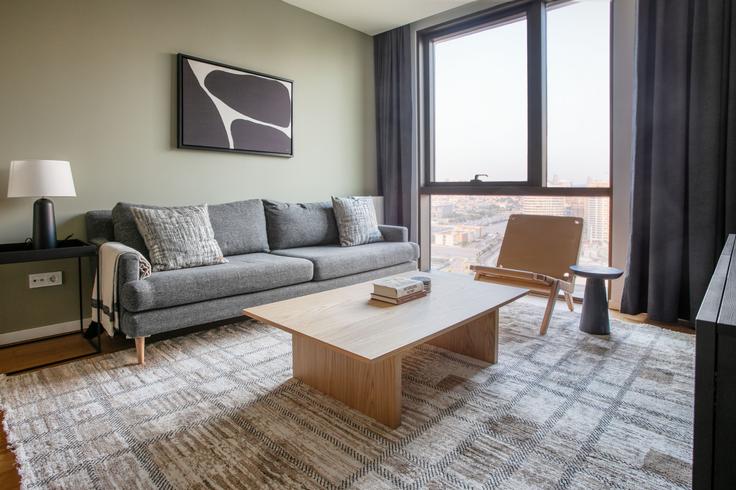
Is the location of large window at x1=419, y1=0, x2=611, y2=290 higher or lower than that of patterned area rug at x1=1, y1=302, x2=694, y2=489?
higher

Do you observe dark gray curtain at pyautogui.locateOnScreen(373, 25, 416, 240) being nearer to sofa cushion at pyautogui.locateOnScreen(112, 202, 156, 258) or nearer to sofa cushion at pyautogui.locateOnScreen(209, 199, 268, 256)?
sofa cushion at pyautogui.locateOnScreen(209, 199, 268, 256)

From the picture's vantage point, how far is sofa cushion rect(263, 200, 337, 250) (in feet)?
11.8

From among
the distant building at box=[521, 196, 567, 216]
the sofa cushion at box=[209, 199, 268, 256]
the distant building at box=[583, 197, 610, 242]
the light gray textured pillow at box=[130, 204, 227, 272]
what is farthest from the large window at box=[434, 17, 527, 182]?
Answer: the light gray textured pillow at box=[130, 204, 227, 272]

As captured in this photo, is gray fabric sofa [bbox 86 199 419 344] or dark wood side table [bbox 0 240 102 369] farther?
gray fabric sofa [bbox 86 199 419 344]

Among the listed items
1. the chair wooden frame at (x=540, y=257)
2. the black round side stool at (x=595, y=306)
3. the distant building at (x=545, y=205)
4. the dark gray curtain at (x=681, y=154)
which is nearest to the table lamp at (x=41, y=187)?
the chair wooden frame at (x=540, y=257)

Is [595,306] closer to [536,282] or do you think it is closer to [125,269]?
[536,282]

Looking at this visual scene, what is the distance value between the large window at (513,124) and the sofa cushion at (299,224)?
1.20 m

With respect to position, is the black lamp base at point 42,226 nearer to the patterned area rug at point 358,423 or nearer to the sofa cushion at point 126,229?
the sofa cushion at point 126,229

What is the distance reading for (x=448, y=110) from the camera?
4445 mm

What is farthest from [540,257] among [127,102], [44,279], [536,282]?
[44,279]

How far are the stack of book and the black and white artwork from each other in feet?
6.72

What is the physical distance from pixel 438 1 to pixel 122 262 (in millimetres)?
3369

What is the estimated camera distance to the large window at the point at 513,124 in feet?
11.4

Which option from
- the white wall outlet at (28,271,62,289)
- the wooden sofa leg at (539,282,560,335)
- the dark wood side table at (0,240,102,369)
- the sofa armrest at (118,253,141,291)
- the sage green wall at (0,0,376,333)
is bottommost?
the wooden sofa leg at (539,282,560,335)
